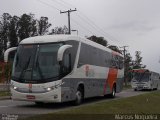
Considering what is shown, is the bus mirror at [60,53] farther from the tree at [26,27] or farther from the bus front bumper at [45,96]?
the tree at [26,27]

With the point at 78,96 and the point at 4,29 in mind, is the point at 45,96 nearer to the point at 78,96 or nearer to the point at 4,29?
the point at 78,96

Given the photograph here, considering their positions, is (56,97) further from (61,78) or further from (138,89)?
(138,89)

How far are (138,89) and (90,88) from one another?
3058cm

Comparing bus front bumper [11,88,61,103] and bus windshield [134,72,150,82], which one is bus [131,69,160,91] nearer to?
bus windshield [134,72,150,82]

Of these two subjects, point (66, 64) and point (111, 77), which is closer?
point (66, 64)

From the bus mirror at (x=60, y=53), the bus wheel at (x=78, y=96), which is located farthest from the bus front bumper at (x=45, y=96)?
the bus wheel at (x=78, y=96)

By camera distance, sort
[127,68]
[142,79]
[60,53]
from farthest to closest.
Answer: [127,68] → [142,79] → [60,53]

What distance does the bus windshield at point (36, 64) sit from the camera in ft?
59.8

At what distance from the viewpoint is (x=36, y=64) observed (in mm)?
18500

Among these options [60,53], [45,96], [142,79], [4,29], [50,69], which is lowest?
[45,96]

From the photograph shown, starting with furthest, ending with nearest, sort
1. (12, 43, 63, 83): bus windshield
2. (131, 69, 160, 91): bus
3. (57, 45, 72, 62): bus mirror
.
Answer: (131, 69, 160, 91): bus → (12, 43, 63, 83): bus windshield → (57, 45, 72, 62): bus mirror

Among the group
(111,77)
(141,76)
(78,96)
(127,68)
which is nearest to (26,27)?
(127,68)

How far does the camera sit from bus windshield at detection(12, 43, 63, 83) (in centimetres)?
1823

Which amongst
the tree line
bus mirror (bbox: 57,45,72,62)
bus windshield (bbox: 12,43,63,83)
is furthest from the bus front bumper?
the tree line
